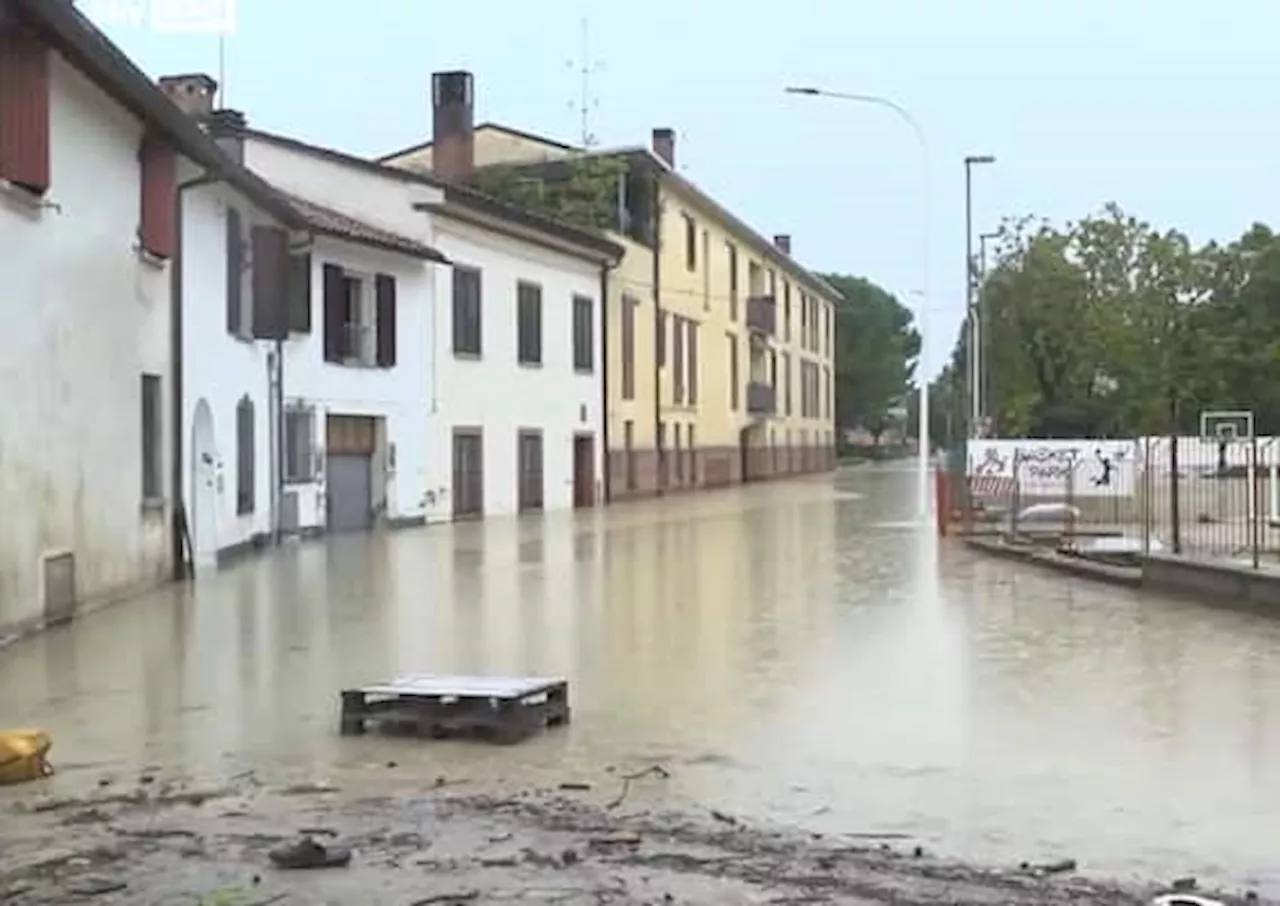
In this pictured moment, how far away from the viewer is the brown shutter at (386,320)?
36031mm

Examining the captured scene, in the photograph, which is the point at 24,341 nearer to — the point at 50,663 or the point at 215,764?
the point at 50,663

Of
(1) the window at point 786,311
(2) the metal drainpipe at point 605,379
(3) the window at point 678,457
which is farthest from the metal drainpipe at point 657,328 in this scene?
(1) the window at point 786,311

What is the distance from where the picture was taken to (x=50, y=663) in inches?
572

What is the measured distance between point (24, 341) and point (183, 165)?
7.63m

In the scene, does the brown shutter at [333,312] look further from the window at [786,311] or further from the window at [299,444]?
the window at [786,311]

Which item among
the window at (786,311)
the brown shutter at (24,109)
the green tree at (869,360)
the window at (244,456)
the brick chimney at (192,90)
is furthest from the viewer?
the green tree at (869,360)

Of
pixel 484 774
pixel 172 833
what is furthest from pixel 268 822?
pixel 484 774

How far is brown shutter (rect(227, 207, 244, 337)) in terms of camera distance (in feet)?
88.1

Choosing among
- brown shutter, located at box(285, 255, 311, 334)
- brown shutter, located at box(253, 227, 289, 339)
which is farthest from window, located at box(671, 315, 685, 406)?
brown shutter, located at box(253, 227, 289, 339)

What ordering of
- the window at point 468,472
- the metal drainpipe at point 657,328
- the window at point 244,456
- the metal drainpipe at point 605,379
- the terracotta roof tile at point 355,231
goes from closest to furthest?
the window at point 244,456, the terracotta roof tile at point 355,231, the window at point 468,472, the metal drainpipe at point 605,379, the metal drainpipe at point 657,328

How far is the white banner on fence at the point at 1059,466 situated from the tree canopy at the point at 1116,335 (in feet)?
78.5

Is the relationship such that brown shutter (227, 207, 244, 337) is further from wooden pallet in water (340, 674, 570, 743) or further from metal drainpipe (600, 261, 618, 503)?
metal drainpipe (600, 261, 618, 503)

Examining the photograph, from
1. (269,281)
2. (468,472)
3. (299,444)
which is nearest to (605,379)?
(468,472)

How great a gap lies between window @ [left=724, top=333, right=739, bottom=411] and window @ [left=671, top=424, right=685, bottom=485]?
26.3 feet
